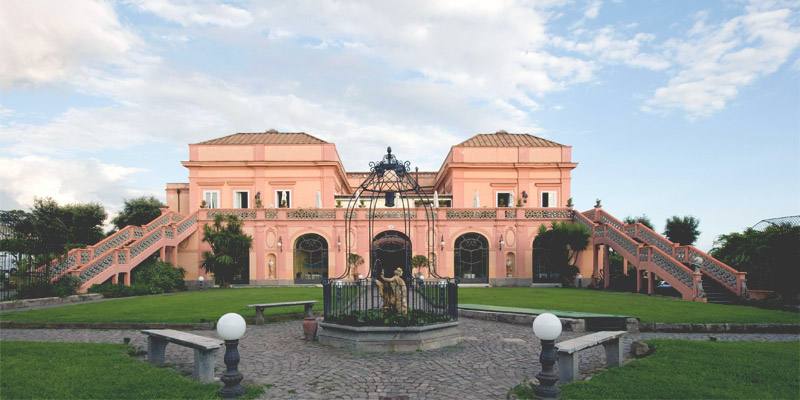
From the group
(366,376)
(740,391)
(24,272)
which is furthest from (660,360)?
(24,272)

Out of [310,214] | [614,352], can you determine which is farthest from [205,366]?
[310,214]

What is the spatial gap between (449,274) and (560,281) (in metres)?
7.13

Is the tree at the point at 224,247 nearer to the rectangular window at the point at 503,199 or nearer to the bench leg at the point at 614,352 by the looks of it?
the rectangular window at the point at 503,199

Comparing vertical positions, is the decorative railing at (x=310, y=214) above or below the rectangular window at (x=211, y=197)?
below

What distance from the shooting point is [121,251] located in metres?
24.2

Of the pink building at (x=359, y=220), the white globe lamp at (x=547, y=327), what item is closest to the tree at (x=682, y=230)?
the pink building at (x=359, y=220)

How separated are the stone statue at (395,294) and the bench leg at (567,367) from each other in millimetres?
3887

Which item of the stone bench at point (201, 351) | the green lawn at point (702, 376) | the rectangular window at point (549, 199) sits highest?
the rectangular window at point (549, 199)

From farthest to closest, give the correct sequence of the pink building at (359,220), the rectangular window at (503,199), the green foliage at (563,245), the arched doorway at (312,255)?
the rectangular window at (503,199) → the arched doorway at (312,255) → the green foliage at (563,245) → the pink building at (359,220)

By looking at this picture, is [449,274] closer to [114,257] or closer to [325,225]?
[325,225]

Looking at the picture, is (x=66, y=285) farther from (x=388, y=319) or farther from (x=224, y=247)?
(x=388, y=319)

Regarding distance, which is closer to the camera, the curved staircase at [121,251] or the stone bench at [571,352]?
the stone bench at [571,352]

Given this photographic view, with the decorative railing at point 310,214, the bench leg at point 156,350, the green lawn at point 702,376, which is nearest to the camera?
the green lawn at point 702,376

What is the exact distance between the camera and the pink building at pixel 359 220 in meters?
24.7
